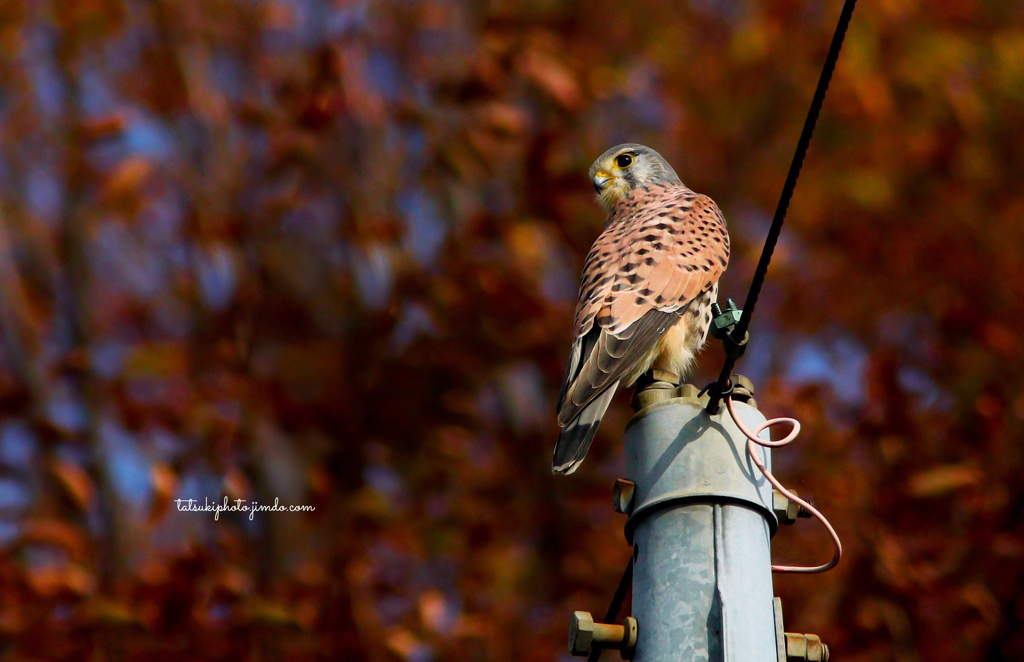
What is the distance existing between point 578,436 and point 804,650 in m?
0.81

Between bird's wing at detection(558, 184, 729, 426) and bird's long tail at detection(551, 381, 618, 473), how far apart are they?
2 centimetres

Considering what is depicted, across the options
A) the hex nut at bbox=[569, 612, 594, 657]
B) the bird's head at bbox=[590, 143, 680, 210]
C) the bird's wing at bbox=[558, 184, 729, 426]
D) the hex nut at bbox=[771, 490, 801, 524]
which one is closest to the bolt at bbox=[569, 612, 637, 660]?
the hex nut at bbox=[569, 612, 594, 657]

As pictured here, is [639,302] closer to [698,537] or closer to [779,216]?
[779,216]

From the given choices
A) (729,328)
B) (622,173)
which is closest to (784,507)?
(729,328)

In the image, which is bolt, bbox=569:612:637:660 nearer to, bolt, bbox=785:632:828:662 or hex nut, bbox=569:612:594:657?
hex nut, bbox=569:612:594:657

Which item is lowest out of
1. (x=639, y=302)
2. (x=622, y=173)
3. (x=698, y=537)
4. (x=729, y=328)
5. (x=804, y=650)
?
(x=804, y=650)

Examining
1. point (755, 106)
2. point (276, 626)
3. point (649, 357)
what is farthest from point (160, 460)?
point (755, 106)

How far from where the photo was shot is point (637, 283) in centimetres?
315

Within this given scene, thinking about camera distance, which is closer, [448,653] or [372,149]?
[448,653]

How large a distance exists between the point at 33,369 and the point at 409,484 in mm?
1966

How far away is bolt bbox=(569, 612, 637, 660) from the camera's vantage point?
6.37ft

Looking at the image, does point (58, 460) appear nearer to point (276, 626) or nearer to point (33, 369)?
point (33, 369)

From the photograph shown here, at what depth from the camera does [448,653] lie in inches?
207

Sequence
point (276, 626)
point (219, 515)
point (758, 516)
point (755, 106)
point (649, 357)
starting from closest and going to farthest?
point (758, 516) → point (649, 357) → point (276, 626) → point (219, 515) → point (755, 106)
